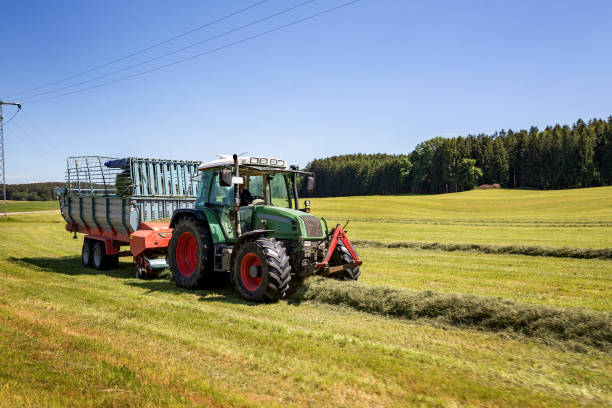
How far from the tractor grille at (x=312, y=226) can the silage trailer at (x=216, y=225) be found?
0.06 feet

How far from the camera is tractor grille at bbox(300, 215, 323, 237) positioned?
7574 millimetres

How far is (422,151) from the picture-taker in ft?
284

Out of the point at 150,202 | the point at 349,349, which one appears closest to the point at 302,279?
the point at 349,349

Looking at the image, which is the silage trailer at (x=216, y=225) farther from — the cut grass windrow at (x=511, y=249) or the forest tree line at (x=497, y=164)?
the forest tree line at (x=497, y=164)

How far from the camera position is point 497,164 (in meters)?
78.0

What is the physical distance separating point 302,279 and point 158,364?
359 centimetres

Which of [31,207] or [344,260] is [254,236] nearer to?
[344,260]

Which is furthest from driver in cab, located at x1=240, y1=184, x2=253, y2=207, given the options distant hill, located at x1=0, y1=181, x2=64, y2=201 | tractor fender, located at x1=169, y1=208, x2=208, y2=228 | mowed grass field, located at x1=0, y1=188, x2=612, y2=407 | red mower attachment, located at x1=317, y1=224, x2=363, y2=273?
distant hill, located at x1=0, y1=181, x2=64, y2=201

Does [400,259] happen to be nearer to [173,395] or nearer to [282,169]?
[282,169]

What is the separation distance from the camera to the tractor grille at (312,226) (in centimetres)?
757

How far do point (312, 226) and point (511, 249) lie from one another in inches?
350

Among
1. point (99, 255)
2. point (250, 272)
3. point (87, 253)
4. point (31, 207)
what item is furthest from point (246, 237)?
point (31, 207)

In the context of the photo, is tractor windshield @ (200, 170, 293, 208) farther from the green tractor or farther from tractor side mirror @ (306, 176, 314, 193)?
tractor side mirror @ (306, 176, 314, 193)

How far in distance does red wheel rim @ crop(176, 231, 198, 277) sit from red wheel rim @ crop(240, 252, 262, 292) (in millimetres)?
2003
